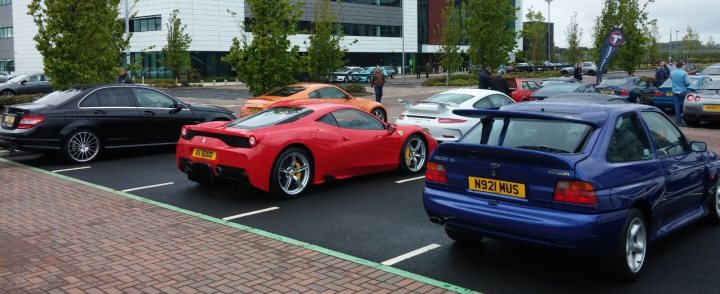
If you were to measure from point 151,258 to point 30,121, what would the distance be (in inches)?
264

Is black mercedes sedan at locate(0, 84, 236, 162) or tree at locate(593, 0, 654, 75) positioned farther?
tree at locate(593, 0, 654, 75)

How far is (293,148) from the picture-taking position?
8.29 metres

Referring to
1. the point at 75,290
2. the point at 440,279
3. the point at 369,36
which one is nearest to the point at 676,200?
the point at 440,279

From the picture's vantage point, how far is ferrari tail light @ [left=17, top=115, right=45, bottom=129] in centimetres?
1094

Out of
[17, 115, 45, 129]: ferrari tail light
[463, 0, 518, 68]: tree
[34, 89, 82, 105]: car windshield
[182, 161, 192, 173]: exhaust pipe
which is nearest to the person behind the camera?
[182, 161, 192, 173]: exhaust pipe

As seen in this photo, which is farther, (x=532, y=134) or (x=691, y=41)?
(x=691, y=41)

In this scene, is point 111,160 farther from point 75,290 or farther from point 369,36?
point 369,36

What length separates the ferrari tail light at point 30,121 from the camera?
35.9 feet

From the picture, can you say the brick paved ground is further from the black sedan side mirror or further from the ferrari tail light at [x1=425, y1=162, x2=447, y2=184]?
the black sedan side mirror

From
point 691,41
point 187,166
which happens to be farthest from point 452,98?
point 691,41

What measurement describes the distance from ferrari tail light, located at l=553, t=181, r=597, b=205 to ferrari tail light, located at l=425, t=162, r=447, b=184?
1.07 m

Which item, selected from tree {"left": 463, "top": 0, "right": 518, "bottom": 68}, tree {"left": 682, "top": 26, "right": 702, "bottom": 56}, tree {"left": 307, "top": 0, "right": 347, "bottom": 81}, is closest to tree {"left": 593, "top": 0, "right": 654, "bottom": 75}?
tree {"left": 463, "top": 0, "right": 518, "bottom": 68}

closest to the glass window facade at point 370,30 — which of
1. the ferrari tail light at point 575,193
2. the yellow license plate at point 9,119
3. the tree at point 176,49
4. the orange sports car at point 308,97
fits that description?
the tree at point 176,49

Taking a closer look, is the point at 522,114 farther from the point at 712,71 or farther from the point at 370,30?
the point at 370,30
